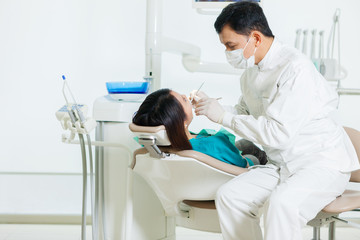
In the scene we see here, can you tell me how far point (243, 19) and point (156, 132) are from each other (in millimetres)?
532

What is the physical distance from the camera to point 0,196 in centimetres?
310

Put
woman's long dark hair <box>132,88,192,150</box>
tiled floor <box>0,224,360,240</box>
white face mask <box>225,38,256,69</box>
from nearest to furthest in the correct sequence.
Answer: woman's long dark hair <box>132,88,192,150</box> < white face mask <box>225,38,256,69</box> < tiled floor <box>0,224,360,240</box>

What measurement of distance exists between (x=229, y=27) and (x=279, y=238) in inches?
30.4

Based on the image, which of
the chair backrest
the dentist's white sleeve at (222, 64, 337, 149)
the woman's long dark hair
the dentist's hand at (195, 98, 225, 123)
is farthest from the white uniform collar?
the chair backrest

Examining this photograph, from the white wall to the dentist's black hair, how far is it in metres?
1.32

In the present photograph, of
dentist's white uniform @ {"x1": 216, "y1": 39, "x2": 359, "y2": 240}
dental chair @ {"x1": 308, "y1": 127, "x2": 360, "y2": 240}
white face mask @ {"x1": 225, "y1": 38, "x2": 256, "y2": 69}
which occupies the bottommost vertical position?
dental chair @ {"x1": 308, "y1": 127, "x2": 360, "y2": 240}

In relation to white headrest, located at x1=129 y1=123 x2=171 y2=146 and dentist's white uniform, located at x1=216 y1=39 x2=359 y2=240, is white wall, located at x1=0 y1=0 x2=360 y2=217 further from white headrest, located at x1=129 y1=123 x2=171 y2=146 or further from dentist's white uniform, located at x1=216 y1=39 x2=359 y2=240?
white headrest, located at x1=129 y1=123 x2=171 y2=146

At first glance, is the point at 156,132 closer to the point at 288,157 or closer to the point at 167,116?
the point at 167,116

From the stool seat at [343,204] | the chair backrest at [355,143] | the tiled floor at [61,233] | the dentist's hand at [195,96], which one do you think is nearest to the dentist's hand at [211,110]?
the dentist's hand at [195,96]

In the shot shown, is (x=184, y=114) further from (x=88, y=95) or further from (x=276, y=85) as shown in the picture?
(x=88, y=95)

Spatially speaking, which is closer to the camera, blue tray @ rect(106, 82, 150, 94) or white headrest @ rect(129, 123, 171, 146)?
white headrest @ rect(129, 123, 171, 146)

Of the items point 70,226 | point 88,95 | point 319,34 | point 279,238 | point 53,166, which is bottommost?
point 70,226

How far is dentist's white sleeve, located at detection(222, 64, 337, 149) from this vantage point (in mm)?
1601

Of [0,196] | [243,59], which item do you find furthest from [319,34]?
[0,196]
